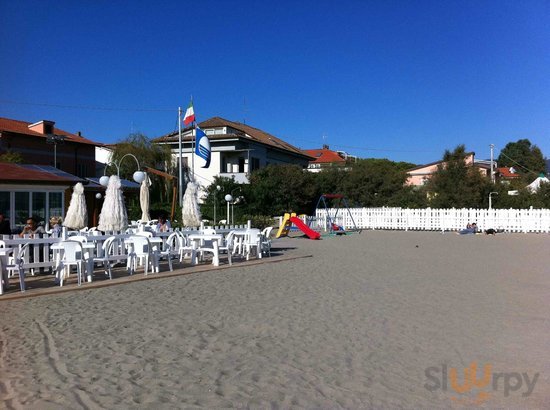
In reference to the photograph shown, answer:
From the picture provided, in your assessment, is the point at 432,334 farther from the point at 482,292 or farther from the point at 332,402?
the point at 482,292

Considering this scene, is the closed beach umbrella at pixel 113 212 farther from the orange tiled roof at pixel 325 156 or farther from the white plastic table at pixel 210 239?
the orange tiled roof at pixel 325 156

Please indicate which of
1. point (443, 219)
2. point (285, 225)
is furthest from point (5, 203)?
point (443, 219)

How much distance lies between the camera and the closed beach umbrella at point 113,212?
12586mm

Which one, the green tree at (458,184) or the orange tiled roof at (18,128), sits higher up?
the orange tiled roof at (18,128)

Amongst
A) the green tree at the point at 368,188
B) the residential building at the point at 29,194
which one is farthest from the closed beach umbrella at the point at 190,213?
the green tree at the point at 368,188

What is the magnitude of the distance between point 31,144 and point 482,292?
4092cm

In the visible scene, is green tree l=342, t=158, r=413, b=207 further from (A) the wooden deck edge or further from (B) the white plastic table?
(B) the white plastic table

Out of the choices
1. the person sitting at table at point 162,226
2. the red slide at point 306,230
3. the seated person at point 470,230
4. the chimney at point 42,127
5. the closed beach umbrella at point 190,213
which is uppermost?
the chimney at point 42,127

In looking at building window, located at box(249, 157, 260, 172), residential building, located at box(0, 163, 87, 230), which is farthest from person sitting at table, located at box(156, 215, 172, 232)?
building window, located at box(249, 157, 260, 172)

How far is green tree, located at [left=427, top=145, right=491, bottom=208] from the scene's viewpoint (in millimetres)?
44719

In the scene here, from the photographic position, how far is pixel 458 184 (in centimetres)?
4544

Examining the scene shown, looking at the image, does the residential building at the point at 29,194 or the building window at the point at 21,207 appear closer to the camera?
the residential building at the point at 29,194

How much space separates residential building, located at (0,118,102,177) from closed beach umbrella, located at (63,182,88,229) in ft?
82.9

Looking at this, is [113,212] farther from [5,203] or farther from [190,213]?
[5,203]
